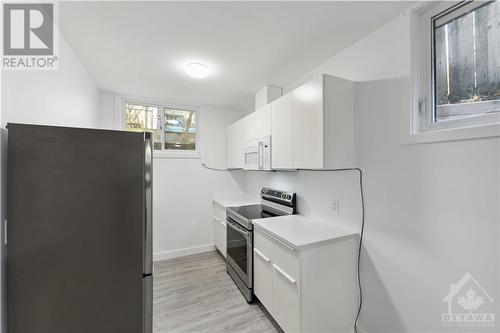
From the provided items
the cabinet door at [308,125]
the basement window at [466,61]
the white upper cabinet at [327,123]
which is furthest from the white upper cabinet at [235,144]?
the basement window at [466,61]

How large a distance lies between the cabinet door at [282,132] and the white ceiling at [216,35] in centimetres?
44

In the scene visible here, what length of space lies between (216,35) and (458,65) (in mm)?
1696

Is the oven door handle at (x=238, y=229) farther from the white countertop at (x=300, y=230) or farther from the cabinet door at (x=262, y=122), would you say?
the cabinet door at (x=262, y=122)

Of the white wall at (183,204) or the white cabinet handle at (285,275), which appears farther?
the white wall at (183,204)

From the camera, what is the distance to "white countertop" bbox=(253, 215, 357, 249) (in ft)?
5.26

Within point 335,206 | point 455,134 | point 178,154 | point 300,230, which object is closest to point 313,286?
point 300,230

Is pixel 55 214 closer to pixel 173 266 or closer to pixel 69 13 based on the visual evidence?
pixel 69 13

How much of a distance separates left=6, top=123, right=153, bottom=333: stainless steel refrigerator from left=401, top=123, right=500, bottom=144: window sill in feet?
5.77

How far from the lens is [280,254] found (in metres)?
1.73

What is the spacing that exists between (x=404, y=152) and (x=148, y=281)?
1.93 m

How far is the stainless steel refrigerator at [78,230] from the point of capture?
1041 millimetres

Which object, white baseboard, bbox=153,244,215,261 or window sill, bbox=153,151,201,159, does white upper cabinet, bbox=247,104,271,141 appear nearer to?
window sill, bbox=153,151,201,159

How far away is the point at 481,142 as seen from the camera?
3.65 ft

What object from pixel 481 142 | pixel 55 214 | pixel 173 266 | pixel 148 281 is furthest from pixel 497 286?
pixel 173 266
